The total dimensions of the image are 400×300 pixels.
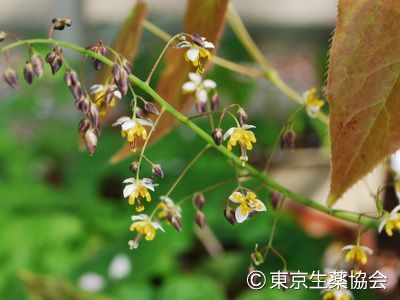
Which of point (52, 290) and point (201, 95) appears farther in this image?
point (52, 290)

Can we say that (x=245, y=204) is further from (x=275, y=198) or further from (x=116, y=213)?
(x=116, y=213)

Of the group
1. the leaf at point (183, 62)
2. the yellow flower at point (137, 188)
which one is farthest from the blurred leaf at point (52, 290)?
the yellow flower at point (137, 188)

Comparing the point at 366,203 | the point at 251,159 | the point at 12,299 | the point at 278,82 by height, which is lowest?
the point at 12,299

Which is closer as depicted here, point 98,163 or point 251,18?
point 98,163

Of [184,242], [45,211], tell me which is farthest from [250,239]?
[45,211]

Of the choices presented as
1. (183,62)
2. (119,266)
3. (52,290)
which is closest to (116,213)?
(119,266)

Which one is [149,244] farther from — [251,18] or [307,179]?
[251,18]

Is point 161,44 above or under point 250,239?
above
